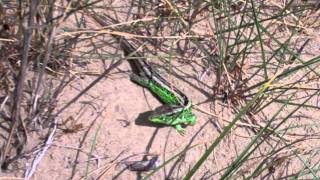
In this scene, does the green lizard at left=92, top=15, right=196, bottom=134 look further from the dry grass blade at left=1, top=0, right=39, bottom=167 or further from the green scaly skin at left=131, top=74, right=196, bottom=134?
the dry grass blade at left=1, top=0, right=39, bottom=167

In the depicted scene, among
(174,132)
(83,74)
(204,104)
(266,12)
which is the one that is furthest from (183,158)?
(266,12)

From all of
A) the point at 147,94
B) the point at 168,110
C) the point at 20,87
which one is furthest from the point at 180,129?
the point at 20,87

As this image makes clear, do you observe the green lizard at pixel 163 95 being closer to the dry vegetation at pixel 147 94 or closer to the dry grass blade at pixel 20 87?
the dry vegetation at pixel 147 94

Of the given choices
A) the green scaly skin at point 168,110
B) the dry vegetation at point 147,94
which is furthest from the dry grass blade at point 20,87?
the green scaly skin at point 168,110

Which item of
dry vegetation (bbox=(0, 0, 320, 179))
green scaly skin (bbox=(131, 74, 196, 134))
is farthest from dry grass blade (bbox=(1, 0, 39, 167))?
green scaly skin (bbox=(131, 74, 196, 134))

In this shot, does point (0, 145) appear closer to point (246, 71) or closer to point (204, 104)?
point (204, 104)

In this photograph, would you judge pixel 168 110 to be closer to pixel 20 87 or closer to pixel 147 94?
pixel 147 94
